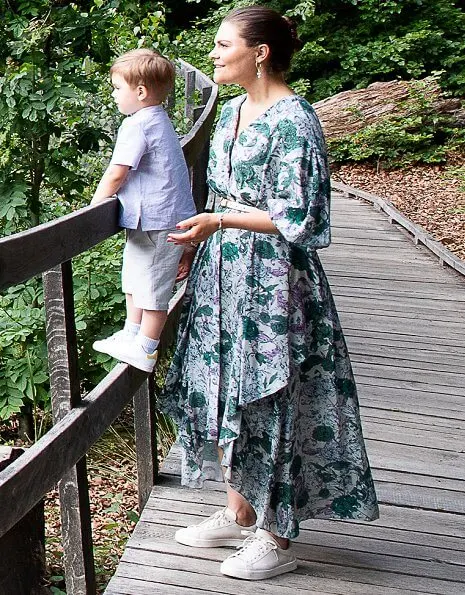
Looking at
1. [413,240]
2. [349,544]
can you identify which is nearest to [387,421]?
[349,544]

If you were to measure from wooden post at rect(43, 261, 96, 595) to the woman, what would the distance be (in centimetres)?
32

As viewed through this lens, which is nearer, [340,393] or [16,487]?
[16,487]

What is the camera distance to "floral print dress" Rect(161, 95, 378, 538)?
2.46 meters

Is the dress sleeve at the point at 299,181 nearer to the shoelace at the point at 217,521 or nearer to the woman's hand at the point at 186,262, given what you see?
the woman's hand at the point at 186,262

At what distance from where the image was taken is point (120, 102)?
8.82ft

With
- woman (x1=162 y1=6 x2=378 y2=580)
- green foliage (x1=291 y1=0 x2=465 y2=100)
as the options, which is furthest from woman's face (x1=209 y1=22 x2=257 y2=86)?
green foliage (x1=291 y1=0 x2=465 y2=100)

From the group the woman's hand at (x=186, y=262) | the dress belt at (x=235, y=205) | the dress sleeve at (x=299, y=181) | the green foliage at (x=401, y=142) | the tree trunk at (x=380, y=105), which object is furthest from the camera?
the tree trunk at (x=380, y=105)

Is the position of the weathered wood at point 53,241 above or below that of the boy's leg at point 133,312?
above

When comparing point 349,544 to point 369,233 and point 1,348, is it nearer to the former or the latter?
point 1,348

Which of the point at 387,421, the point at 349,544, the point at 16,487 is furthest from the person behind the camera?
the point at 387,421

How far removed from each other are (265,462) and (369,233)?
510cm

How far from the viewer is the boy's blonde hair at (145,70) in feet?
8.61

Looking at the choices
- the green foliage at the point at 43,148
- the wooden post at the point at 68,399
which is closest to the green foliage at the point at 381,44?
the green foliage at the point at 43,148

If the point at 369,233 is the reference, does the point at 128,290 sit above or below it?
above
